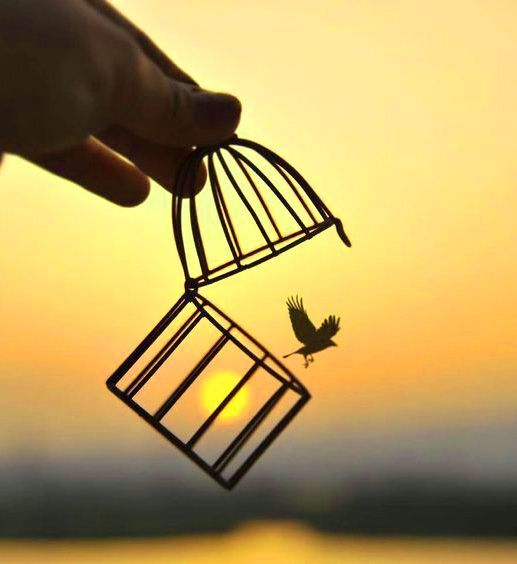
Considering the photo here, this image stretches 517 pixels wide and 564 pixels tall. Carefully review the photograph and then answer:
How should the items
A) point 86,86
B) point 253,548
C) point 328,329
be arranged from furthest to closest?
point 253,548 < point 328,329 < point 86,86

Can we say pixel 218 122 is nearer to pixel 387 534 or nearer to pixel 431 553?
pixel 431 553

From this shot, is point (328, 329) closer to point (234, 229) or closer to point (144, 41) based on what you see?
point (234, 229)

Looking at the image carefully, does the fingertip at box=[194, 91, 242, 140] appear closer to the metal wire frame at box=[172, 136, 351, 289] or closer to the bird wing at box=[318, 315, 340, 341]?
the metal wire frame at box=[172, 136, 351, 289]

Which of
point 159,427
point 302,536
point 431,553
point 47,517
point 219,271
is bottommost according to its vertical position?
point 47,517

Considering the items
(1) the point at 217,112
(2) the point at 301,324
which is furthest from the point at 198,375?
(1) the point at 217,112

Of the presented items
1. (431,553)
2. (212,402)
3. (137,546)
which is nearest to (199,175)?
(212,402)

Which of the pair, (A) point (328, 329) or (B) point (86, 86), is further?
(A) point (328, 329)

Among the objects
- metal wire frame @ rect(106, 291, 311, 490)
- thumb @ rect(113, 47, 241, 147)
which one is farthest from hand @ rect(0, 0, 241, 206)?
metal wire frame @ rect(106, 291, 311, 490)

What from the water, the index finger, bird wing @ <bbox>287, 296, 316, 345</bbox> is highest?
the index finger
